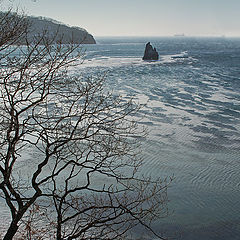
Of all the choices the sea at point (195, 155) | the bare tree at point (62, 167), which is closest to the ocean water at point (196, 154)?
the sea at point (195, 155)

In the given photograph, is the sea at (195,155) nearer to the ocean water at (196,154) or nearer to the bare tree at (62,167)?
the ocean water at (196,154)

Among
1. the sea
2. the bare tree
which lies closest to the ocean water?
the sea

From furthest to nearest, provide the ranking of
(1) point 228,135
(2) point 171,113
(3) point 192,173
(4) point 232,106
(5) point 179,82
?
(5) point 179,82 < (4) point 232,106 < (2) point 171,113 < (1) point 228,135 < (3) point 192,173

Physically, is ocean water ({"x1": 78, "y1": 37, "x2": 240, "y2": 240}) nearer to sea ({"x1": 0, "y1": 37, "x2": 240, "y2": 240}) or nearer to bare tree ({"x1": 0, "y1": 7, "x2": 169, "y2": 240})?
sea ({"x1": 0, "y1": 37, "x2": 240, "y2": 240})

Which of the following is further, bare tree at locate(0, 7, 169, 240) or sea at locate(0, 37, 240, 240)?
sea at locate(0, 37, 240, 240)

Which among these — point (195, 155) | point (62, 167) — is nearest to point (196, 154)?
point (195, 155)

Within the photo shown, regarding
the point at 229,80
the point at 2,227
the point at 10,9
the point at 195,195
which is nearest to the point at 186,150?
the point at 195,195

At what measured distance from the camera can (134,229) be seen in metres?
10.1

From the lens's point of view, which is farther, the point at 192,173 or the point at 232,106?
the point at 232,106

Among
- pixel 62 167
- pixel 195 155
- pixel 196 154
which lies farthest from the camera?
pixel 196 154

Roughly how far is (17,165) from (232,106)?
50.3 ft

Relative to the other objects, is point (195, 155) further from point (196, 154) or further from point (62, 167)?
point (62, 167)

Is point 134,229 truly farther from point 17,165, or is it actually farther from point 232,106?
point 232,106

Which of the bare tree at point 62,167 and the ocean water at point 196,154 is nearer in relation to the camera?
the bare tree at point 62,167
